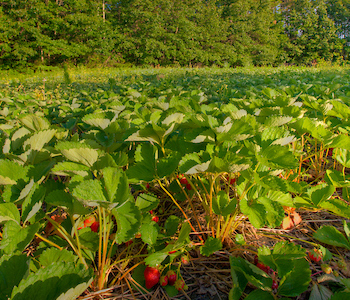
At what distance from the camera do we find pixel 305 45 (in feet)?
92.9

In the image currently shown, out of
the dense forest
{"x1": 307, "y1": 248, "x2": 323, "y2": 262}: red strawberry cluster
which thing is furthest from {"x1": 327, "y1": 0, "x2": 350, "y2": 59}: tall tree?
{"x1": 307, "y1": 248, "x2": 323, "y2": 262}: red strawberry cluster

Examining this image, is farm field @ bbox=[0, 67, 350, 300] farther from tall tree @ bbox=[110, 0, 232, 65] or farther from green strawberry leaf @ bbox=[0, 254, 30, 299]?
tall tree @ bbox=[110, 0, 232, 65]

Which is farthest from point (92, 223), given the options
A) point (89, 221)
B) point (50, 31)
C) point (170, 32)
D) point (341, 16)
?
point (341, 16)

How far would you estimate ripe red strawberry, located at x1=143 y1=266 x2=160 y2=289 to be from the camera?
0.76m

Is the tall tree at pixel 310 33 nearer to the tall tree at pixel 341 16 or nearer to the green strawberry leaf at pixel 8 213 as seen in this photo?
the tall tree at pixel 341 16

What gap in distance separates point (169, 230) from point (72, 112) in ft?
3.13

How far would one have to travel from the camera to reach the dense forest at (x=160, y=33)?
14922 mm

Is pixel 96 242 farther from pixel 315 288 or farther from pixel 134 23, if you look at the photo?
pixel 134 23

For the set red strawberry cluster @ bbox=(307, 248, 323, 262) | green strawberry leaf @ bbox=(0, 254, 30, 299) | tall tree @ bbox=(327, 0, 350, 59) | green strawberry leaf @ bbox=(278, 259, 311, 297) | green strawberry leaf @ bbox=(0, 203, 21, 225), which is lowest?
red strawberry cluster @ bbox=(307, 248, 323, 262)

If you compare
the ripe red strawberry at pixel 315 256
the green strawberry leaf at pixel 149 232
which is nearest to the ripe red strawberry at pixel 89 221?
the green strawberry leaf at pixel 149 232

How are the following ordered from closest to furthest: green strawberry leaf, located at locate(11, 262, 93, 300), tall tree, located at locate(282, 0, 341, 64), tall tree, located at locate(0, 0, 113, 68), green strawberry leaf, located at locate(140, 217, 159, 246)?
green strawberry leaf, located at locate(11, 262, 93, 300) < green strawberry leaf, located at locate(140, 217, 159, 246) < tall tree, located at locate(0, 0, 113, 68) < tall tree, located at locate(282, 0, 341, 64)

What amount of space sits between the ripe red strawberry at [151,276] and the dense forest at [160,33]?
1711 centimetres

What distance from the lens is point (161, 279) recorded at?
2.50 ft

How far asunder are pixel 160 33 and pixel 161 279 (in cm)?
2086
